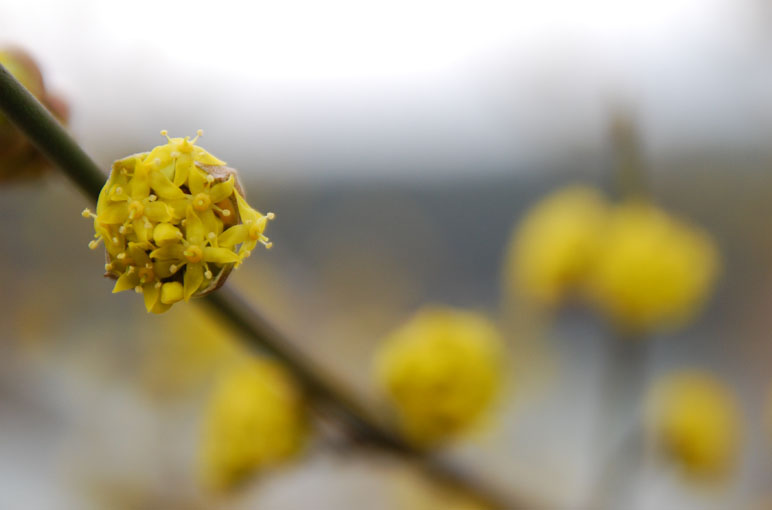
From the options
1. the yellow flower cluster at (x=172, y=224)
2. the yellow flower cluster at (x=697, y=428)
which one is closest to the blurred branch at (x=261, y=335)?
the yellow flower cluster at (x=172, y=224)

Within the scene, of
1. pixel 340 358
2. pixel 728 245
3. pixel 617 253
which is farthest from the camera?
pixel 728 245

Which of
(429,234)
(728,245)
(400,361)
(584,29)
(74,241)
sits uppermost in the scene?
(728,245)

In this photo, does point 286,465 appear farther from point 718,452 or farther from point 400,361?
point 718,452

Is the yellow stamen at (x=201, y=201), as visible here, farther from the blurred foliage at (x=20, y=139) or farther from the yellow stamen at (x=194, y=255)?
the blurred foliage at (x=20, y=139)

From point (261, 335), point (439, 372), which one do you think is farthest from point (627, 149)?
point (261, 335)

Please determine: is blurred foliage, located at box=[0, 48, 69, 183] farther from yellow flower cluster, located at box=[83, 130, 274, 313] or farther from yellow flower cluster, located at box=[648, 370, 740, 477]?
yellow flower cluster, located at box=[648, 370, 740, 477]

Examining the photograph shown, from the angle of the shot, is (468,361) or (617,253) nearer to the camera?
(468,361)

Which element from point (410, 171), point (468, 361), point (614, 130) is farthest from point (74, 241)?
point (410, 171)
